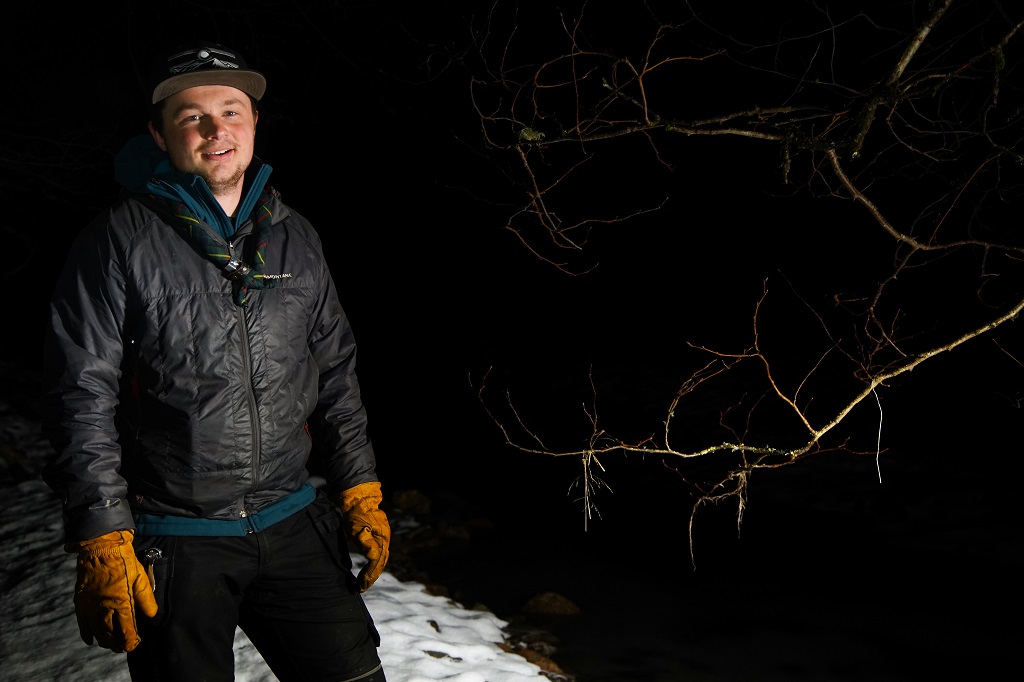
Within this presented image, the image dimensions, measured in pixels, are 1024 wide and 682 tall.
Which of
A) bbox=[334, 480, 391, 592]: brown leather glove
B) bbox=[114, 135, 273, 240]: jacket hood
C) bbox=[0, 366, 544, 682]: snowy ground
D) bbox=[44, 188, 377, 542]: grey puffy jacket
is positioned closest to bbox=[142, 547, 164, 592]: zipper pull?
bbox=[44, 188, 377, 542]: grey puffy jacket

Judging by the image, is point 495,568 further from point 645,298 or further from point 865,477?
point 645,298

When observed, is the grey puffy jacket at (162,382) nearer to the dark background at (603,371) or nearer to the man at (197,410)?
the man at (197,410)

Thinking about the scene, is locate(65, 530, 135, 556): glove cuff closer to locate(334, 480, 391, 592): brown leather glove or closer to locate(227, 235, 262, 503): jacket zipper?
locate(227, 235, 262, 503): jacket zipper

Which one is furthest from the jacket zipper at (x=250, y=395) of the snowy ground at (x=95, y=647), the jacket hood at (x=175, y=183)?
the snowy ground at (x=95, y=647)

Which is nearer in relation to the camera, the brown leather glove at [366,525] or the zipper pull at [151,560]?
the zipper pull at [151,560]

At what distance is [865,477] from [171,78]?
7.76 metres

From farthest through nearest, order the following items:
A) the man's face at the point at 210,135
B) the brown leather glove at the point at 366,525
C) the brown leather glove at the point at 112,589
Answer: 1. the brown leather glove at the point at 366,525
2. the man's face at the point at 210,135
3. the brown leather glove at the point at 112,589

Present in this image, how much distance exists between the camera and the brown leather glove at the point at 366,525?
7.68ft

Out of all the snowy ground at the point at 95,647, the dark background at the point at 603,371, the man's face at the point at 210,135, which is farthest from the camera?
the dark background at the point at 603,371

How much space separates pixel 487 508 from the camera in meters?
7.89

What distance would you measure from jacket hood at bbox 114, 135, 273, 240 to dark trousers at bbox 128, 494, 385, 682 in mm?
819

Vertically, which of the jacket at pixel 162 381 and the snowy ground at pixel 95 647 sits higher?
the jacket at pixel 162 381

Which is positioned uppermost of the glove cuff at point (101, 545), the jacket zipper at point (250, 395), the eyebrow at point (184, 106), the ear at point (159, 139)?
the eyebrow at point (184, 106)

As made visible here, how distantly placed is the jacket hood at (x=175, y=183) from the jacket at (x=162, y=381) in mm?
48
